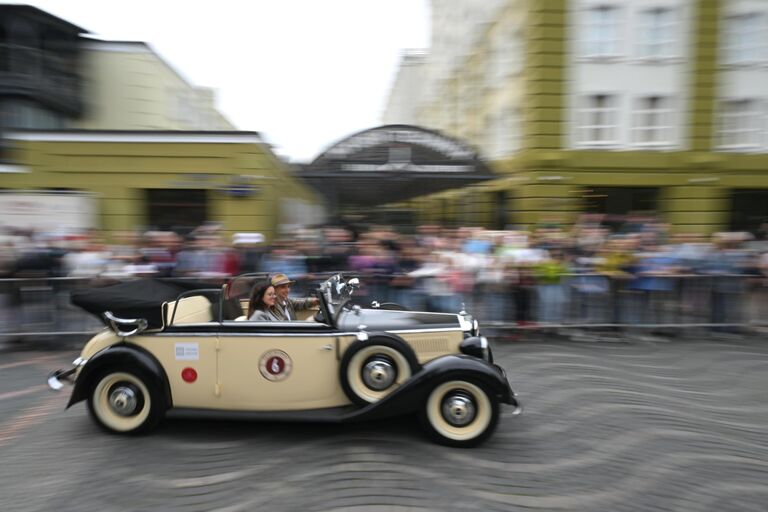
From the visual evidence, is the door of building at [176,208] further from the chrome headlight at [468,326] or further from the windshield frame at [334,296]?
the chrome headlight at [468,326]

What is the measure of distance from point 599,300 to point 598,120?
8.96 metres

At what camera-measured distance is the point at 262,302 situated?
16.4ft

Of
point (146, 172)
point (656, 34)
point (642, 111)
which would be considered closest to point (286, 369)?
point (146, 172)

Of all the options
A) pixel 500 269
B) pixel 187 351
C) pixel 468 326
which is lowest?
pixel 187 351

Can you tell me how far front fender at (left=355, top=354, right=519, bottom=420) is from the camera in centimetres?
441

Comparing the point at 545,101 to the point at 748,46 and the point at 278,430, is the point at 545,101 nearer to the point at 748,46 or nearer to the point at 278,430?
the point at 748,46

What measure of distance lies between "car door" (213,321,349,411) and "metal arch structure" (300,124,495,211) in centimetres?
920

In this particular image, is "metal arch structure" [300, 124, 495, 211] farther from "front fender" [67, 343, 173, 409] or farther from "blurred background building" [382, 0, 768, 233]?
"front fender" [67, 343, 173, 409]

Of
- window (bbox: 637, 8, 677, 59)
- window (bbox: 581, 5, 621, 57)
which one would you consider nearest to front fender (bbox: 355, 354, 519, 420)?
window (bbox: 581, 5, 621, 57)

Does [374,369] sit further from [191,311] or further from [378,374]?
[191,311]

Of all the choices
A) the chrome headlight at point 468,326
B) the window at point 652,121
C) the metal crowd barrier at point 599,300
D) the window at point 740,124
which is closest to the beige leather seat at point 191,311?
the chrome headlight at point 468,326

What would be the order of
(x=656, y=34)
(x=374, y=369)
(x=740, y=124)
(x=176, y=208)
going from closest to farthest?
(x=374, y=369) < (x=176, y=208) < (x=656, y=34) < (x=740, y=124)

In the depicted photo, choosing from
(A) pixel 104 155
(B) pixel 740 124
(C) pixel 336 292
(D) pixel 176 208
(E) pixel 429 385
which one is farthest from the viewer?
(B) pixel 740 124

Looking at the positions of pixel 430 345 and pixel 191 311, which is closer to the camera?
pixel 430 345
